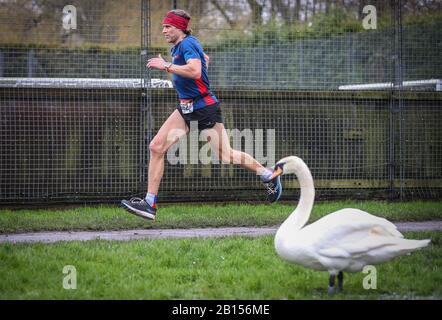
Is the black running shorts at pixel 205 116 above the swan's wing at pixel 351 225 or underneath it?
above

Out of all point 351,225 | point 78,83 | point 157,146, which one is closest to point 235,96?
point 78,83

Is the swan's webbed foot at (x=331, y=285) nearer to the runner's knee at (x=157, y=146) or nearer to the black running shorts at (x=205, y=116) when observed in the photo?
the black running shorts at (x=205, y=116)

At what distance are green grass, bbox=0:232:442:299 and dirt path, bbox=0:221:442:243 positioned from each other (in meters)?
0.58

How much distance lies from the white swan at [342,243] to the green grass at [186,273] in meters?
0.28

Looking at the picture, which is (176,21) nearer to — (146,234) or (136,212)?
(136,212)

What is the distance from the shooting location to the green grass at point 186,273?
5543 millimetres

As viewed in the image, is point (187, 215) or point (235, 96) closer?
point (187, 215)

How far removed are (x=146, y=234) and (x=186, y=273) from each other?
2343 millimetres

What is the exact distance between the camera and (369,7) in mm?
11820

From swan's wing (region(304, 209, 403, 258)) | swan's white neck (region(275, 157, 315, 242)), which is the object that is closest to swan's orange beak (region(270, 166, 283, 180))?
swan's white neck (region(275, 157, 315, 242))

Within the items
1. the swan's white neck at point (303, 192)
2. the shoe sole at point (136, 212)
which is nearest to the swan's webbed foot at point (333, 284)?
the swan's white neck at point (303, 192)

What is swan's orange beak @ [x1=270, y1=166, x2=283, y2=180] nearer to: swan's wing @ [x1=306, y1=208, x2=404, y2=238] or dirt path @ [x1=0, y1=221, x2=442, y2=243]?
swan's wing @ [x1=306, y1=208, x2=404, y2=238]

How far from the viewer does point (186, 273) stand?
6.20 metres
